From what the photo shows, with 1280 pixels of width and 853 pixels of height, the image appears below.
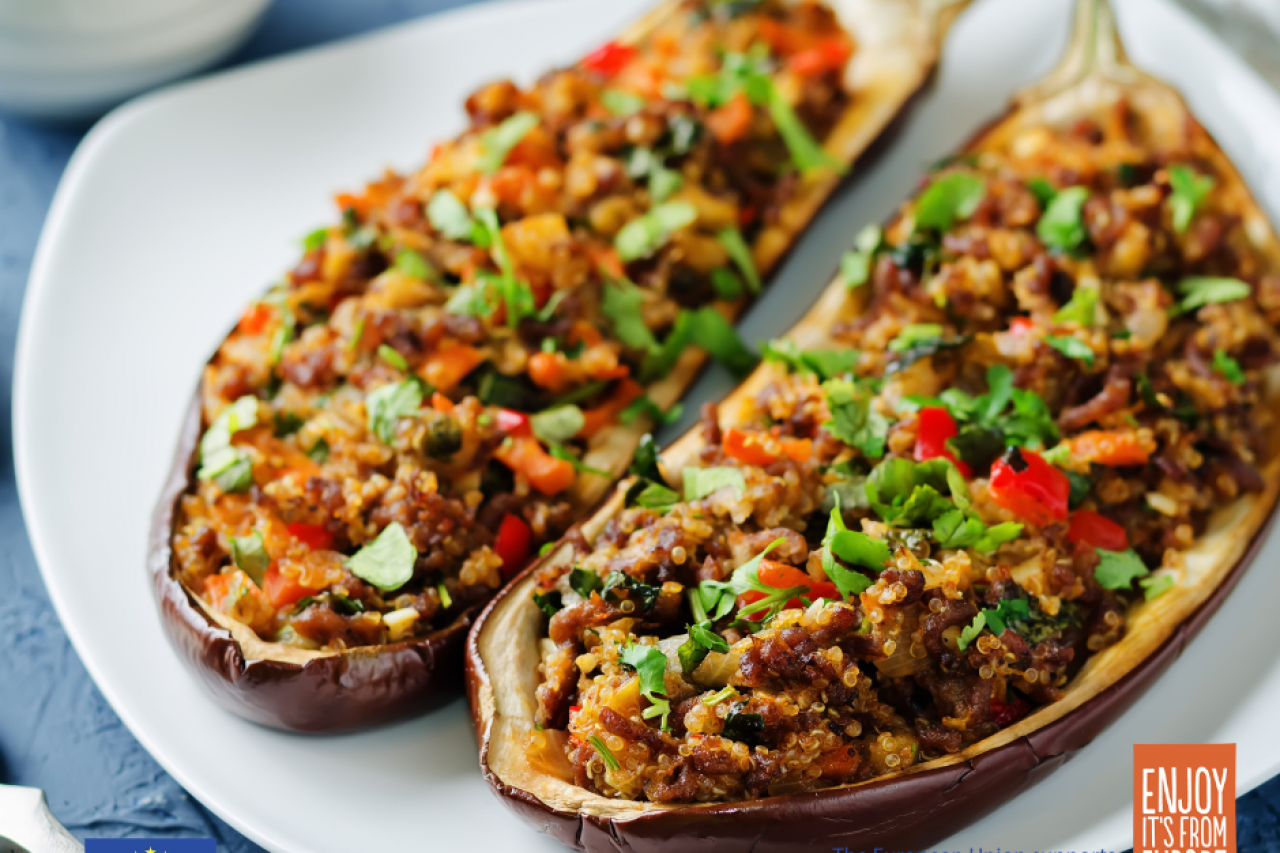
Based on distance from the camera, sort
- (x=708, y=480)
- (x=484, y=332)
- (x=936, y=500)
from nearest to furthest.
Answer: (x=936, y=500)
(x=708, y=480)
(x=484, y=332)

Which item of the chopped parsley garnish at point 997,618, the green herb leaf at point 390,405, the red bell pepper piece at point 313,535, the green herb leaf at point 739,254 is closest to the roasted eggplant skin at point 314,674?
the red bell pepper piece at point 313,535

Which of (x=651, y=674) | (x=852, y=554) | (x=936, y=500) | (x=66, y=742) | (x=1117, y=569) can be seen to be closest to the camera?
(x=651, y=674)

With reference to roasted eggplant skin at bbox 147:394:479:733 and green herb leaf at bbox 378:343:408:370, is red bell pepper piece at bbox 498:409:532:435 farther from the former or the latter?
roasted eggplant skin at bbox 147:394:479:733

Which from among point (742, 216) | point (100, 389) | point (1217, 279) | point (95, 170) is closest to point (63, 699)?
point (100, 389)

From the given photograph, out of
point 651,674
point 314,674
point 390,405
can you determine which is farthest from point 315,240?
point 651,674

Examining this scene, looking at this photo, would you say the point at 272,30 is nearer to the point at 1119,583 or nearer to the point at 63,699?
the point at 63,699

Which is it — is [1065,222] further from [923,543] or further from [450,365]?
[450,365]

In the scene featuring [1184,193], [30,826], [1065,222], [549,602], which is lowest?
[30,826]
